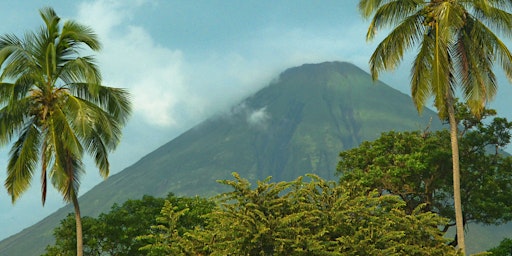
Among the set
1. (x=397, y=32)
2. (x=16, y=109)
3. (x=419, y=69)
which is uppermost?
(x=16, y=109)

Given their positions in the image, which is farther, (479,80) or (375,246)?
(479,80)

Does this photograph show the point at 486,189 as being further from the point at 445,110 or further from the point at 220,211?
the point at 220,211

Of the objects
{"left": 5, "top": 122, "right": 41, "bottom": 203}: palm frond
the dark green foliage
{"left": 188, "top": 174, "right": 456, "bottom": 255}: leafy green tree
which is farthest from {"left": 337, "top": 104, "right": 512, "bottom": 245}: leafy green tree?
{"left": 5, "top": 122, "right": 41, "bottom": 203}: palm frond

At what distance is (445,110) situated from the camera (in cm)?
2583

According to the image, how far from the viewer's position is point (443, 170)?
38.6m

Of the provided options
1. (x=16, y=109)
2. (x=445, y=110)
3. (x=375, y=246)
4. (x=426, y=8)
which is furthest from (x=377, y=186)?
(x=16, y=109)

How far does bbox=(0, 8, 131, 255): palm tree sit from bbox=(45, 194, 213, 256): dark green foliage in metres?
13.3

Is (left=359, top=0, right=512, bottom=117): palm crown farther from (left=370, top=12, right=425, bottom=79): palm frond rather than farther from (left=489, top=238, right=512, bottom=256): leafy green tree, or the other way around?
(left=489, top=238, right=512, bottom=256): leafy green tree

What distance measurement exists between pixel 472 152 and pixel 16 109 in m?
27.3

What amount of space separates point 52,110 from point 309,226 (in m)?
10.1

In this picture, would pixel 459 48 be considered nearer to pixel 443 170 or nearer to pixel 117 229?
pixel 443 170

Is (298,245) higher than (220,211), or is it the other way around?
(220,211)

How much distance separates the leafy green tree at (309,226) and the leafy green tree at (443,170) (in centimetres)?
1524

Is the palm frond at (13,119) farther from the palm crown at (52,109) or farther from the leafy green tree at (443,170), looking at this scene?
the leafy green tree at (443,170)
